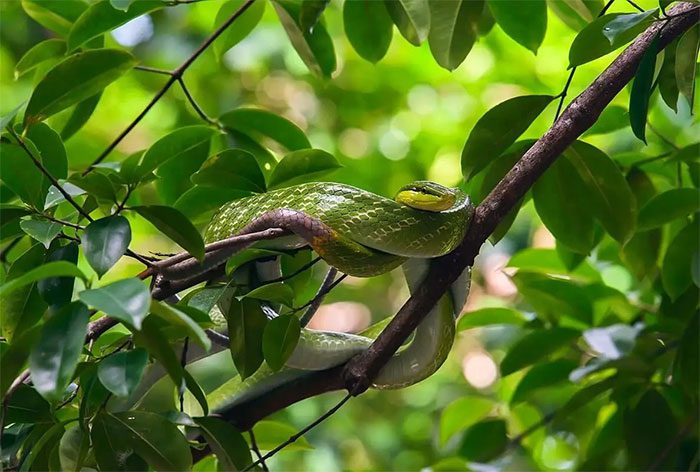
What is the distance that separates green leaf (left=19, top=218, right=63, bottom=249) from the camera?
30.0 inches

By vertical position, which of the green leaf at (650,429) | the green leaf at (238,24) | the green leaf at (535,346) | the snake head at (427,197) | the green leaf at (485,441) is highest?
the green leaf at (238,24)

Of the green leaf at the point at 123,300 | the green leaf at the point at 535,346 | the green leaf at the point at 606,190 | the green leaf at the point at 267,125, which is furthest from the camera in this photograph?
the green leaf at the point at 535,346

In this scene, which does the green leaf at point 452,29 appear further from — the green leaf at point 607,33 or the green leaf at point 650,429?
Answer: the green leaf at point 650,429

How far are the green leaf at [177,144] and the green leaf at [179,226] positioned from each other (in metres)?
0.17

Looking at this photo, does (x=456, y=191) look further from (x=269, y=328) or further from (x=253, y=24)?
(x=253, y=24)

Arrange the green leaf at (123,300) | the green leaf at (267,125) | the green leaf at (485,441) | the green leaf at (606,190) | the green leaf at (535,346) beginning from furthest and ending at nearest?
the green leaf at (485,441) → the green leaf at (535,346) → the green leaf at (267,125) → the green leaf at (606,190) → the green leaf at (123,300)

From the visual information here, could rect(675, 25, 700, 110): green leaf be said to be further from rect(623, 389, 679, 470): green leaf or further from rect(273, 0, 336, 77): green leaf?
rect(623, 389, 679, 470): green leaf

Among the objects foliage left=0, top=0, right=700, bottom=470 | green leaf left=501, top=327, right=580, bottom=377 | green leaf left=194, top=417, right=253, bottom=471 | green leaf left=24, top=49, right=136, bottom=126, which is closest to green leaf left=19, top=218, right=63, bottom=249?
foliage left=0, top=0, right=700, bottom=470

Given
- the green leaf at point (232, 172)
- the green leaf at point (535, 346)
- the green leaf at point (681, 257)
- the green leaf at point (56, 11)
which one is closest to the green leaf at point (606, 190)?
the green leaf at point (681, 257)

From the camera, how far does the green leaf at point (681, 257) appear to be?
3.98 ft

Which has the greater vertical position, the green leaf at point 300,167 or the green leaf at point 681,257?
the green leaf at point 300,167

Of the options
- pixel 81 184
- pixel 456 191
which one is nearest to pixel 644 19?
pixel 456 191

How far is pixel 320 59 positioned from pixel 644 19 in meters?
0.54

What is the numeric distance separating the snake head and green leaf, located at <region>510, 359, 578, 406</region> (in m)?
0.53
